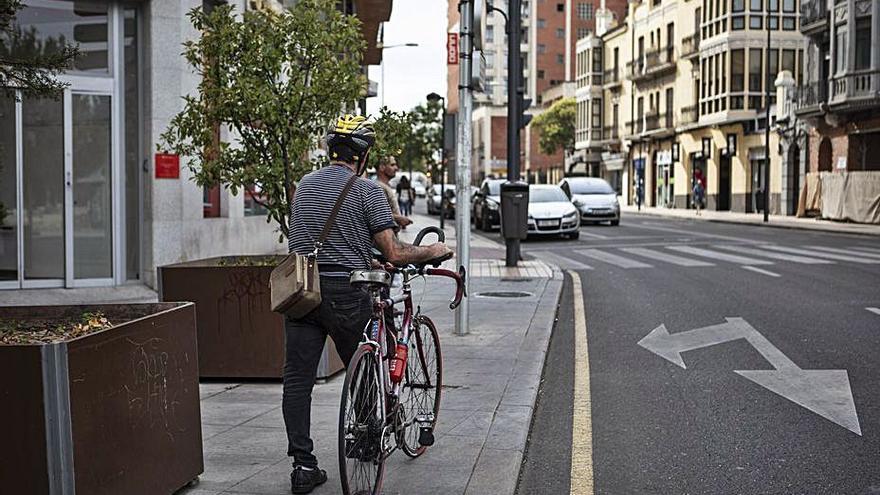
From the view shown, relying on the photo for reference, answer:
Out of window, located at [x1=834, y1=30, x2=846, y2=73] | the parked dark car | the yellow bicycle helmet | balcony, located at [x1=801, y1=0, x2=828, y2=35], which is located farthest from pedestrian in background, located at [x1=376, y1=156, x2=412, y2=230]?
balcony, located at [x1=801, y1=0, x2=828, y2=35]

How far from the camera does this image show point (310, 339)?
5.11m

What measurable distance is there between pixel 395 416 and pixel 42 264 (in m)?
9.67

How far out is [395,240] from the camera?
Result: 513cm

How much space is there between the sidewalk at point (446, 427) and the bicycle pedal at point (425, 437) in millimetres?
143

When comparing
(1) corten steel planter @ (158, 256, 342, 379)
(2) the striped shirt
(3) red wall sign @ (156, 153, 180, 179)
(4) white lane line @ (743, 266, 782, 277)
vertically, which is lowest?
(4) white lane line @ (743, 266, 782, 277)

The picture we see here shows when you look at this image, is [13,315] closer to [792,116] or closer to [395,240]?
[395,240]

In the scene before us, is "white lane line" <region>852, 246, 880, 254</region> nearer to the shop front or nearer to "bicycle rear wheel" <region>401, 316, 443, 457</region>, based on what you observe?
the shop front

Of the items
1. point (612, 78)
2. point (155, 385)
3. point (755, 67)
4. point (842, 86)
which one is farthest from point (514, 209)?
point (612, 78)

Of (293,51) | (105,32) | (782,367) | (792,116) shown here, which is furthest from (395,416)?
(792,116)

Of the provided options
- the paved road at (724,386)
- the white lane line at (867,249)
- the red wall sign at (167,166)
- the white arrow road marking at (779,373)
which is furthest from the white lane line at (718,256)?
the red wall sign at (167,166)

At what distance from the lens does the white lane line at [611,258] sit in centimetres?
1975

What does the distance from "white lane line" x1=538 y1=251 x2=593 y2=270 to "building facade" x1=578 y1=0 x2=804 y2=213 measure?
21635 millimetres

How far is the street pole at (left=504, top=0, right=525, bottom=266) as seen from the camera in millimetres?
18453

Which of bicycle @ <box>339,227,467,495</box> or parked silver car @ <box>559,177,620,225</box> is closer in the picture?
bicycle @ <box>339,227,467,495</box>
